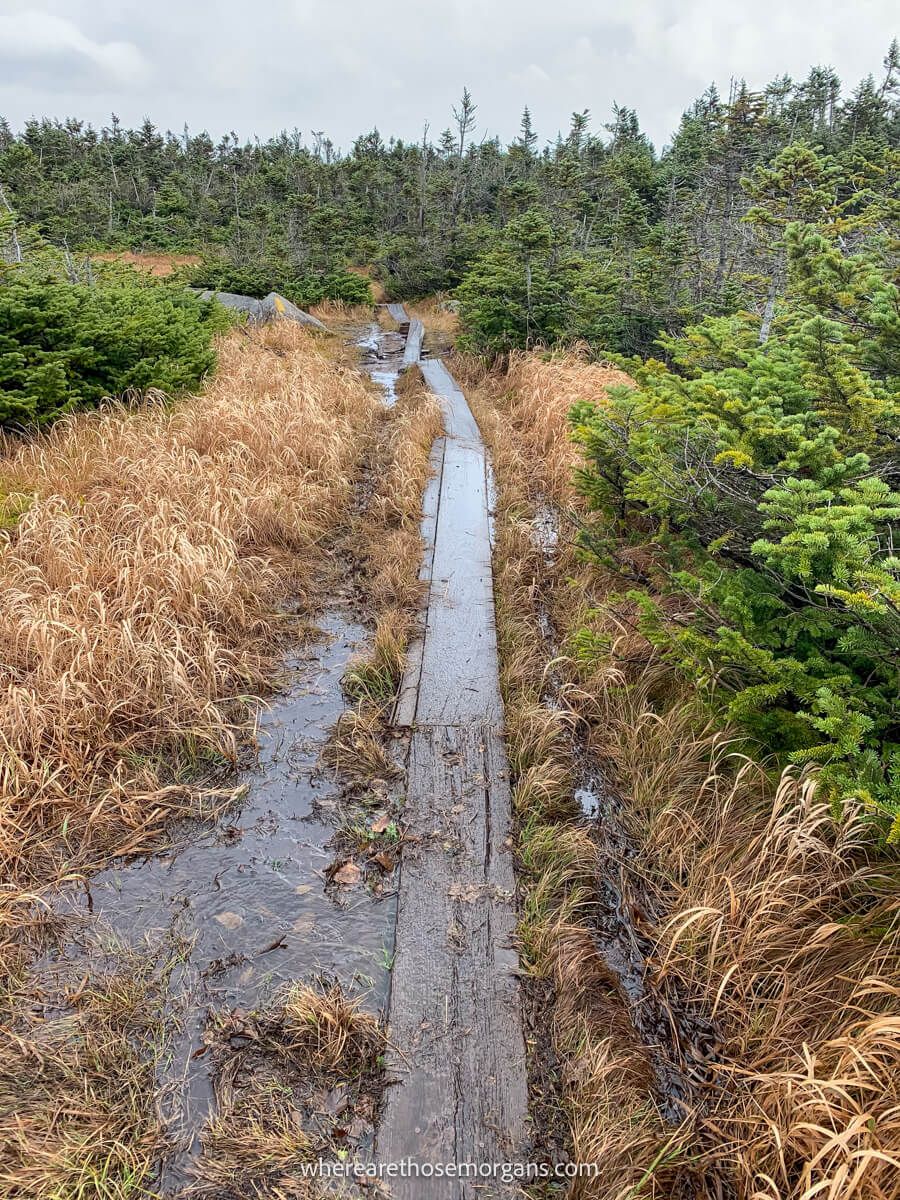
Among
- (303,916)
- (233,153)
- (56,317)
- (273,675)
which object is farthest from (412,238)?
(303,916)

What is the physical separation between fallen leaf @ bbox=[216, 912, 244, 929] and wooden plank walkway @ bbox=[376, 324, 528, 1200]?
2.21 feet

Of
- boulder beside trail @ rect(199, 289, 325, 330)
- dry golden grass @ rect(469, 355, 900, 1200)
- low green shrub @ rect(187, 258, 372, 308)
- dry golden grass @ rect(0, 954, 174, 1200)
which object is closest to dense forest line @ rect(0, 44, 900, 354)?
low green shrub @ rect(187, 258, 372, 308)

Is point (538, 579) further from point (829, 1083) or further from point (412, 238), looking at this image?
point (412, 238)

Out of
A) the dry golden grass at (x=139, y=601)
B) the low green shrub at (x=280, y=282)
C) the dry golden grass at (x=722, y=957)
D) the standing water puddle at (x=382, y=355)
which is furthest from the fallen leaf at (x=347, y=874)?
the low green shrub at (x=280, y=282)

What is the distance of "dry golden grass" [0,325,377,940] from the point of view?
314 centimetres

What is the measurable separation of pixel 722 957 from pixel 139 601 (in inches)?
149

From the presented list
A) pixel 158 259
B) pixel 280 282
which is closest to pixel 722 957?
pixel 280 282

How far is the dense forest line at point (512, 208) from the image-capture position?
11500 mm

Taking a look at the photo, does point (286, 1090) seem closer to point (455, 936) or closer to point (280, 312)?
point (455, 936)

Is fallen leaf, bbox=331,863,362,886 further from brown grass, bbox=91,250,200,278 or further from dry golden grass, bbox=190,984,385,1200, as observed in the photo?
brown grass, bbox=91,250,200,278

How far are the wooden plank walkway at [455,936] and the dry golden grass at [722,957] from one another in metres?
0.15

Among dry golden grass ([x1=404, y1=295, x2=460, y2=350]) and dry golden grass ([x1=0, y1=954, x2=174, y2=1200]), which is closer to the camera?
dry golden grass ([x1=0, y1=954, x2=174, y2=1200])

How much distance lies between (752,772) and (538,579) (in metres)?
2.74

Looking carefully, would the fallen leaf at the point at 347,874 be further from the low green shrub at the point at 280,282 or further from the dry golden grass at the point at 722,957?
the low green shrub at the point at 280,282
